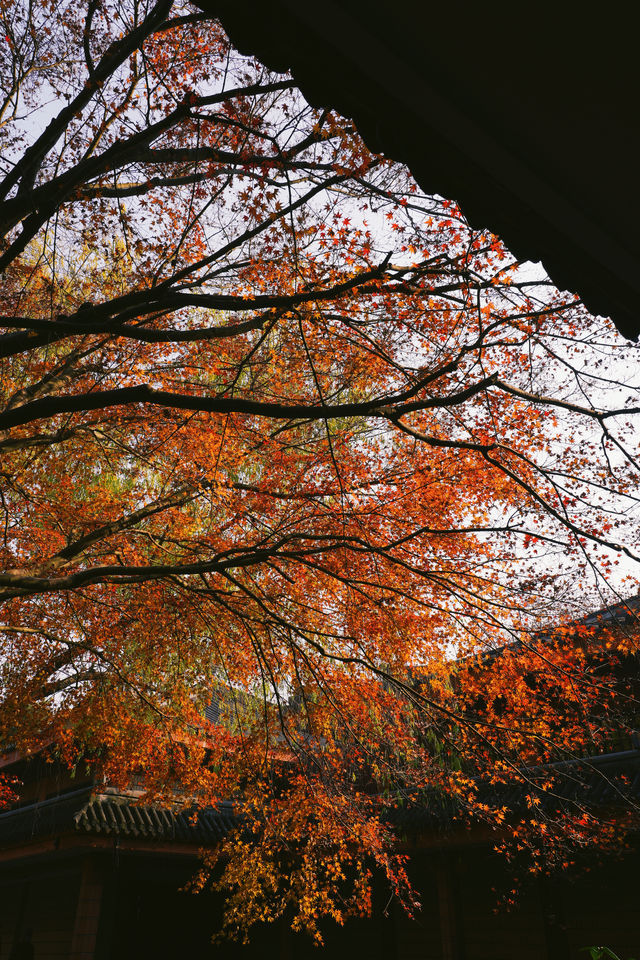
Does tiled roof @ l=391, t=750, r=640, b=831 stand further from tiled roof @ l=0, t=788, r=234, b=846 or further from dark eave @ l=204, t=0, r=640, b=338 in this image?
dark eave @ l=204, t=0, r=640, b=338

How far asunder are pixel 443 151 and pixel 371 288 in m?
3.15

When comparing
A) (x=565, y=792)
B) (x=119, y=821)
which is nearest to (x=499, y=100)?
(x=565, y=792)

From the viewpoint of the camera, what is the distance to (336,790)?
8.16 m

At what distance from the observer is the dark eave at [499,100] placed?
5.45 ft

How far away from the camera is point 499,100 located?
1.88 metres

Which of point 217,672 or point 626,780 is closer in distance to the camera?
point 626,780

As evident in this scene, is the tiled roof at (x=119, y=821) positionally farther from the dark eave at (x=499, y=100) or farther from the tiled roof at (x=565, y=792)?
the dark eave at (x=499, y=100)

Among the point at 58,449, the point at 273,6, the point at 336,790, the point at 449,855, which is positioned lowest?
the point at 449,855

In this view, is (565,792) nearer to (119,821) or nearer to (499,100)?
(119,821)

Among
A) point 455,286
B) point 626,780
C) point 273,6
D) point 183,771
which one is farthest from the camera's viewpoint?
point 183,771

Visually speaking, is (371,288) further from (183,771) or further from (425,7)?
(183,771)

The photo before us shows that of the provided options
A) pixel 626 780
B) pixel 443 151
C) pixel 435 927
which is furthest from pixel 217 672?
pixel 443 151

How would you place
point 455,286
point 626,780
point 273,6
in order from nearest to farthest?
point 273,6 < point 455,286 < point 626,780

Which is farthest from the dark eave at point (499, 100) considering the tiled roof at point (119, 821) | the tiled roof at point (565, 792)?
the tiled roof at point (119, 821)
